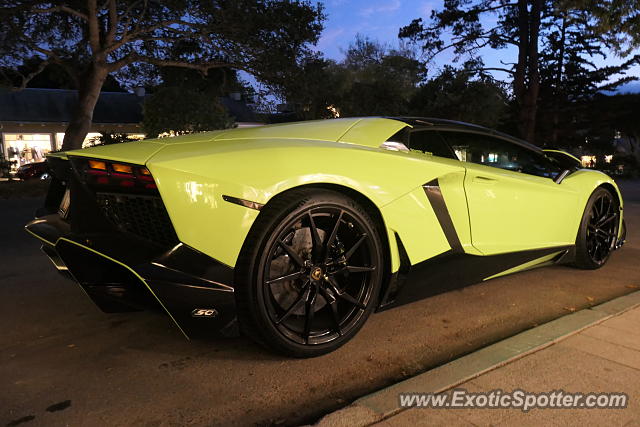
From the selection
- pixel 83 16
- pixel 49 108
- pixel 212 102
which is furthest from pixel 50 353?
pixel 49 108

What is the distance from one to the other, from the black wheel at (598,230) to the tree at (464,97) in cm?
2024

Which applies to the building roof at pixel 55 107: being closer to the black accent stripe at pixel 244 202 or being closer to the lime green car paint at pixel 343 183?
the lime green car paint at pixel 343 183

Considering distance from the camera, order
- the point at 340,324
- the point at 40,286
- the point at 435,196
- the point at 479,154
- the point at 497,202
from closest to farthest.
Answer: the point at 340,324, the point at 435,196, the point at 497,202, the point at 479,154, the point at 40,286

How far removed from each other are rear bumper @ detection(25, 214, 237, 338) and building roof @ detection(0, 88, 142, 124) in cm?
2795

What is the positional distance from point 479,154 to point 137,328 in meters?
2.78

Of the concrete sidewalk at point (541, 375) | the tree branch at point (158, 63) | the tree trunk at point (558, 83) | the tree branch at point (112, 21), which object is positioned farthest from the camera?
the tree trunk at point (558, 83)

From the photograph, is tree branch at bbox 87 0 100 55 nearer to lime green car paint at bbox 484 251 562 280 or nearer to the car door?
the car door

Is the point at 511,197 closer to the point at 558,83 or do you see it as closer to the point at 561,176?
the point at 561,176

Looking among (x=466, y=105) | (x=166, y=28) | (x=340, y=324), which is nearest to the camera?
(x=340, y=324)

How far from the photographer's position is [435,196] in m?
2.93

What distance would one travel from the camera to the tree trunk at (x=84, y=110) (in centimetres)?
1587

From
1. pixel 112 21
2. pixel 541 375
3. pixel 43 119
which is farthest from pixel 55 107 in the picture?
pixel 541 375

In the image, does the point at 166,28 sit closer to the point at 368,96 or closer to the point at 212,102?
the point at 212,102

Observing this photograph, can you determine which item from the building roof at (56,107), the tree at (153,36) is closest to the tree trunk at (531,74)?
the tree at (153,36)
